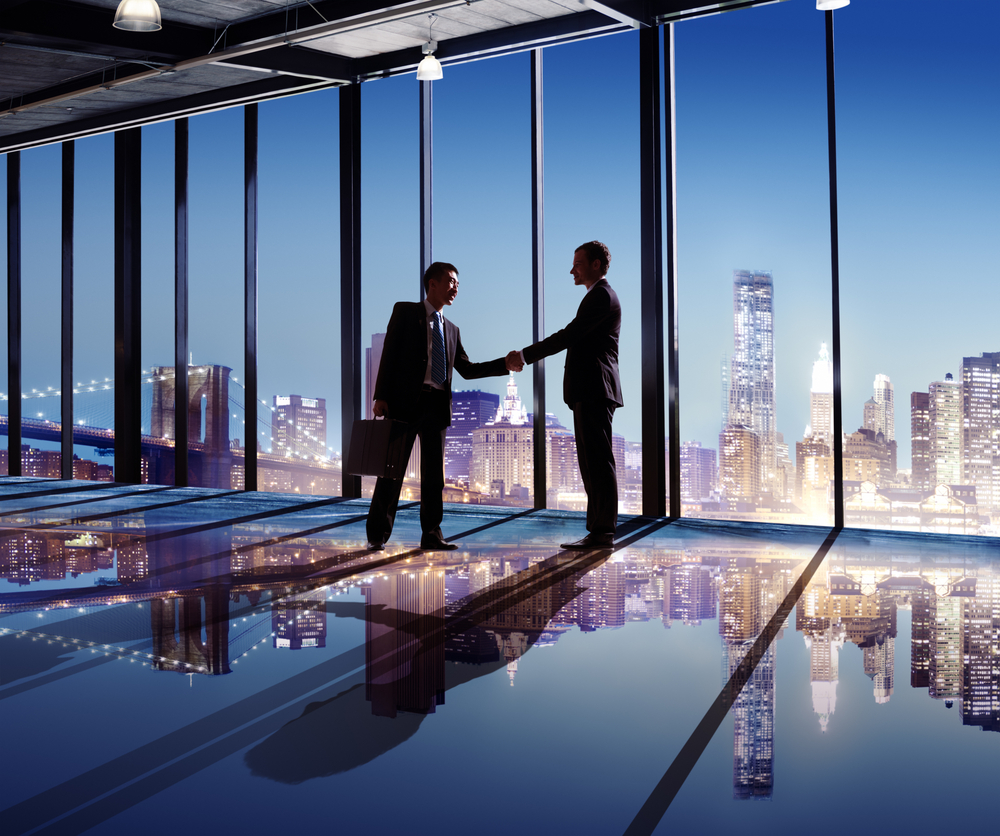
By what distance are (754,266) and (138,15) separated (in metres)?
3.93

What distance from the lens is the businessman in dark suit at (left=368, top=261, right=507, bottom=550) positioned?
4.03 meters

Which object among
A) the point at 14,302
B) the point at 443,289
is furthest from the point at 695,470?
the point at 14,302

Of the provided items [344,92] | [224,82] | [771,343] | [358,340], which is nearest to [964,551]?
[771,343]

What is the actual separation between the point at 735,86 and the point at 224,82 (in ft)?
14.9

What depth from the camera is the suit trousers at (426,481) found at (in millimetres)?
4121

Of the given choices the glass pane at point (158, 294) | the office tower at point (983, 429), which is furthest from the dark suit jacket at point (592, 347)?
the glass pane at point (158, 294)

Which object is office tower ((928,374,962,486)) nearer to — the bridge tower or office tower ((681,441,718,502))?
office tower ((681,441,718,502))

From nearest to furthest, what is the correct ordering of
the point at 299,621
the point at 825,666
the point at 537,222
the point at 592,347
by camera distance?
1. the point at 825,666
2. the point at 299,621
3. the point at 592,347
4. the point at 537,222

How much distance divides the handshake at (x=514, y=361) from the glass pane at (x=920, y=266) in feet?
6.89

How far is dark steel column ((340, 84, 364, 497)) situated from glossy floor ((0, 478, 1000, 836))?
9.77 ft

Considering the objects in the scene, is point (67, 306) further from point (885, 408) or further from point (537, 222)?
point (885, 408)

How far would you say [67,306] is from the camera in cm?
880

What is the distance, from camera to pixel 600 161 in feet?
18.4

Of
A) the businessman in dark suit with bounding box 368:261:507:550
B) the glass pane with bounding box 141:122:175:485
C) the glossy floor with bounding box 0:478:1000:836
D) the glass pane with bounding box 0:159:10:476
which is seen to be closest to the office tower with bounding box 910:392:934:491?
the glossy floor with bounding box 0:478:1000:836
